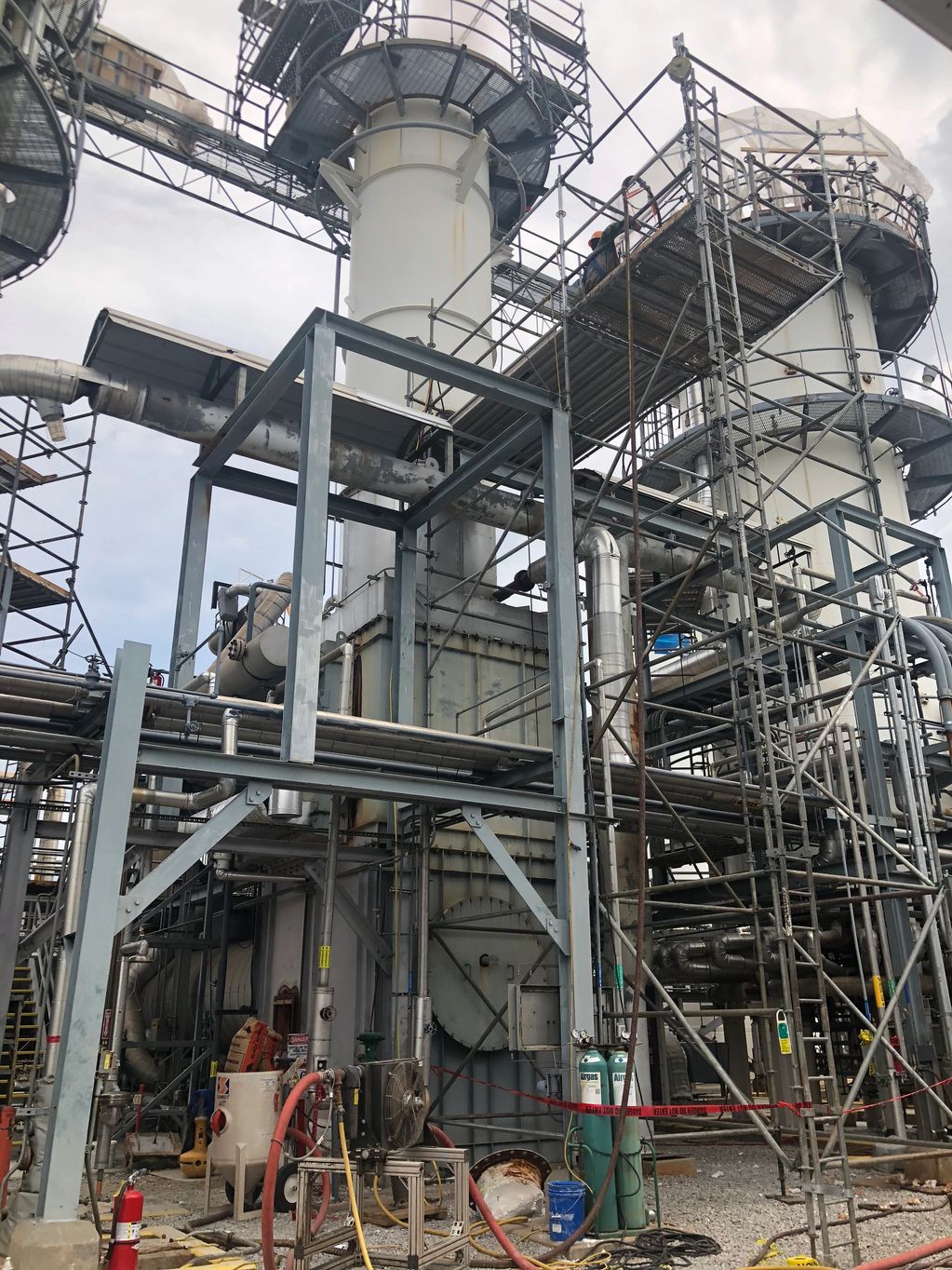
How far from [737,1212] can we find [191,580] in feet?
28.4

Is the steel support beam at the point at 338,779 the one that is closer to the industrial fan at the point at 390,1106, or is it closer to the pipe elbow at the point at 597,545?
the industrial fan at the point at 390,1106

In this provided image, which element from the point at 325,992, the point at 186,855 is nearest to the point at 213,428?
the point at 186,855

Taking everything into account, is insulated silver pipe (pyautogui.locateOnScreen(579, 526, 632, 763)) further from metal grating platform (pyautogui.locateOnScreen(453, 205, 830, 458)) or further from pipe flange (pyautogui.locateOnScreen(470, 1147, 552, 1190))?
pipe flange (pyautogui.locateOnScreen(470, 1147, 552, 1190))

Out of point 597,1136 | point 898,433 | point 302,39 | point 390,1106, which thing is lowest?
point 597,1136

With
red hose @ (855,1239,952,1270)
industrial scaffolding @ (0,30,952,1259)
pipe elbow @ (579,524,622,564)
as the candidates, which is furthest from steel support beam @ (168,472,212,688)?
red hose @ (855,1239,952,1270)

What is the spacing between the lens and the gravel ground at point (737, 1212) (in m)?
7.40

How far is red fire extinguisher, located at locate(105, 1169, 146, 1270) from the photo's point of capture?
6.18m

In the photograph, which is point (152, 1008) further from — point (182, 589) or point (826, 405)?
point (826, 405)

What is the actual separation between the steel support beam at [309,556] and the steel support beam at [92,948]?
1.28 m

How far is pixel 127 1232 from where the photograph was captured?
20.6 feet

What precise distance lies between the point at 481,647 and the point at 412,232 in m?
8.10

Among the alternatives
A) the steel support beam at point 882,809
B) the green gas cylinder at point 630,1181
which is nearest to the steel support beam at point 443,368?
the steel support beam at point 882,809

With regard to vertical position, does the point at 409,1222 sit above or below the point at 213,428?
below

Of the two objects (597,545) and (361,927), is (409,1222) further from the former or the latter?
(597,545)
